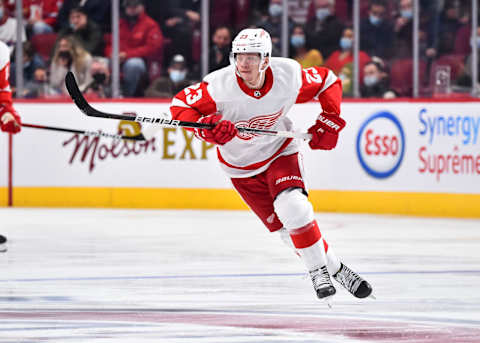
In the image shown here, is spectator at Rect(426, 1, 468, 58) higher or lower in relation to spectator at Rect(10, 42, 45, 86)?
higher

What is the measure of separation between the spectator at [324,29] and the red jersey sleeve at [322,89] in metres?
6.24

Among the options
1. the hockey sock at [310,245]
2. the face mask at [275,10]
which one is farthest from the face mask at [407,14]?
the hockey sock at [310,245]

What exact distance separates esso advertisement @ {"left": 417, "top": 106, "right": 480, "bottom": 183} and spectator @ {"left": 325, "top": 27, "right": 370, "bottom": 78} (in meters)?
1.08

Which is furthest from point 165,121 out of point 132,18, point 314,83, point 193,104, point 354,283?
point 132,18

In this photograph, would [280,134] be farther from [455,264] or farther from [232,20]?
[232,20]

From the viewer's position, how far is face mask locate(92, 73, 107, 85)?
1205cm

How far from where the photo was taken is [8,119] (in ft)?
24.6

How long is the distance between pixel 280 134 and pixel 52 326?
1.49m

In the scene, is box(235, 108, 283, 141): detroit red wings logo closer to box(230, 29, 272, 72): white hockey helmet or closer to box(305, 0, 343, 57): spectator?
box(230, 29, 272, 72): white hockey helmet

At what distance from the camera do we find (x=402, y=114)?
11.0 m

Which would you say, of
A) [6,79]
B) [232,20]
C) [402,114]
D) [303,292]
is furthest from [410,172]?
[303,292]

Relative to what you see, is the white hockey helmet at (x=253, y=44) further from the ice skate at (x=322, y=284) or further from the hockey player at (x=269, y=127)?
the ice skate at (x=322, y=284)

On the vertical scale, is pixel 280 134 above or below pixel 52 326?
above

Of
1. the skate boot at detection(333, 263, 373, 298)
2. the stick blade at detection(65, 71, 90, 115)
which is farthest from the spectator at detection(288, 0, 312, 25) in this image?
the skate boot at detection(333, 263, 373, 298)
